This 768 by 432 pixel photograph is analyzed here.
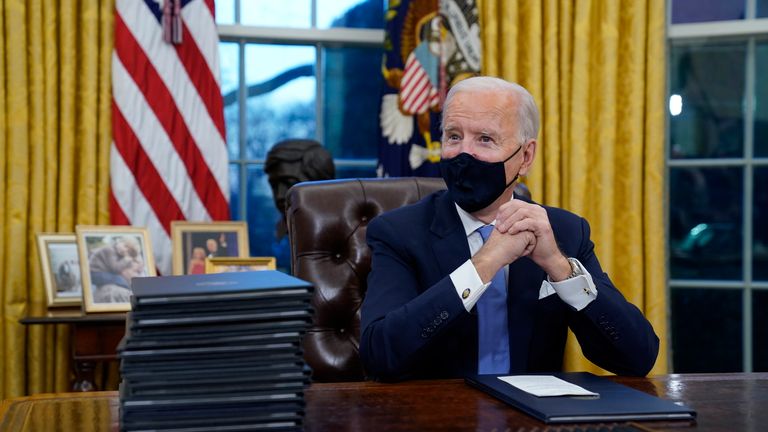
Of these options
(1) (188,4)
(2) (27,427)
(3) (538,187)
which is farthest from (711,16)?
(2) (27,427)

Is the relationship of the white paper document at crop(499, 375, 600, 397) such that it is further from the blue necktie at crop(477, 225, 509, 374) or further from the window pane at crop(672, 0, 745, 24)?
the window pane at crop(672, 0, 745, 24)

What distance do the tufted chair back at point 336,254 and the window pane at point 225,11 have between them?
1.59m

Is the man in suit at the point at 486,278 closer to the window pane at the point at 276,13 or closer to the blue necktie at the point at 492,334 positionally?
the blue necktie at the point at 492,334

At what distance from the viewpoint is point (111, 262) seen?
2.86 meters

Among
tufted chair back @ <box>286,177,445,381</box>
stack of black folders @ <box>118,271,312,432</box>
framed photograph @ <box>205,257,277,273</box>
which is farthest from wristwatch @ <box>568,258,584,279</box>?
framed photograph @ <box>205,257,277,273</box>

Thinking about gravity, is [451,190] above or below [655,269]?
above

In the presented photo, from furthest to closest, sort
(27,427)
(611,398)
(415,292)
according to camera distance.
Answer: (415,292) < (611,398) < (27,427)

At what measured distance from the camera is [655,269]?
340 centimetres

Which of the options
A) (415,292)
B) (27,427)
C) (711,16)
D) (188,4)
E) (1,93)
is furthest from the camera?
(711,16)

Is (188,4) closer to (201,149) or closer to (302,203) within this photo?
(201,149)

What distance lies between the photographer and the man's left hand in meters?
1.70

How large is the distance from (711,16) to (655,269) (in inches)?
42.0

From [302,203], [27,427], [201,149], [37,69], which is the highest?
[37,69]

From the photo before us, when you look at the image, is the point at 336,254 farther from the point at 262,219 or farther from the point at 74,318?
the point at 262,219
